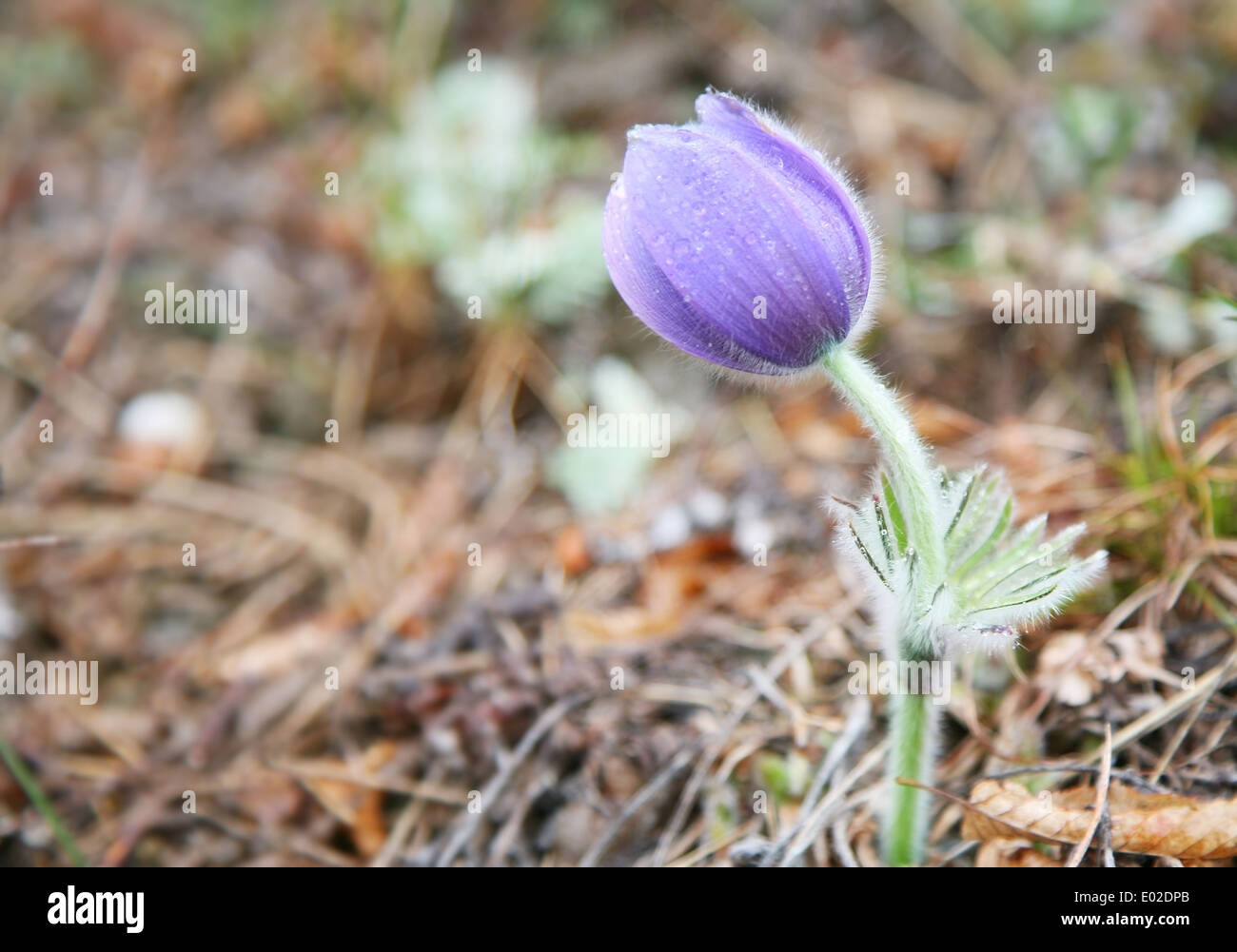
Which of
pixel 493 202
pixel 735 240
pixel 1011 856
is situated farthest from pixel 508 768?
pixel 493 202

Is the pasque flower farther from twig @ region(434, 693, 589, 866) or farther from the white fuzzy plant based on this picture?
twig @ region(434, 693, 589, 866)

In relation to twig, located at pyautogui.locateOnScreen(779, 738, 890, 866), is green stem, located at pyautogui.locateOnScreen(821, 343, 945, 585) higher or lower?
higher

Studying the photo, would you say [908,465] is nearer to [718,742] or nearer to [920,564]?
[920,564]

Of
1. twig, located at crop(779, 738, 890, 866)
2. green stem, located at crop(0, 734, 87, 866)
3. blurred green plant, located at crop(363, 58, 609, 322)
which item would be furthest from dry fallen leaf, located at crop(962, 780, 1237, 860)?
blurred green plant, located at crop(363, 58, 609, 322)

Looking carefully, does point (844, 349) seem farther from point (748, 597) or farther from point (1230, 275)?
point (1230, 275)

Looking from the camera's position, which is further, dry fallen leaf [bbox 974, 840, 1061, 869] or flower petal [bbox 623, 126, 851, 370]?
dry fallen leaf [bbox 974, 840, 1061, 869]

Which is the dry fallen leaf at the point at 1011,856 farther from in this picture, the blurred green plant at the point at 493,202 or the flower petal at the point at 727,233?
the blurred green plant at the point at 493,202

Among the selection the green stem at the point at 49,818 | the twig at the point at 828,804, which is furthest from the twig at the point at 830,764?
the green stem at the point at 49,818
